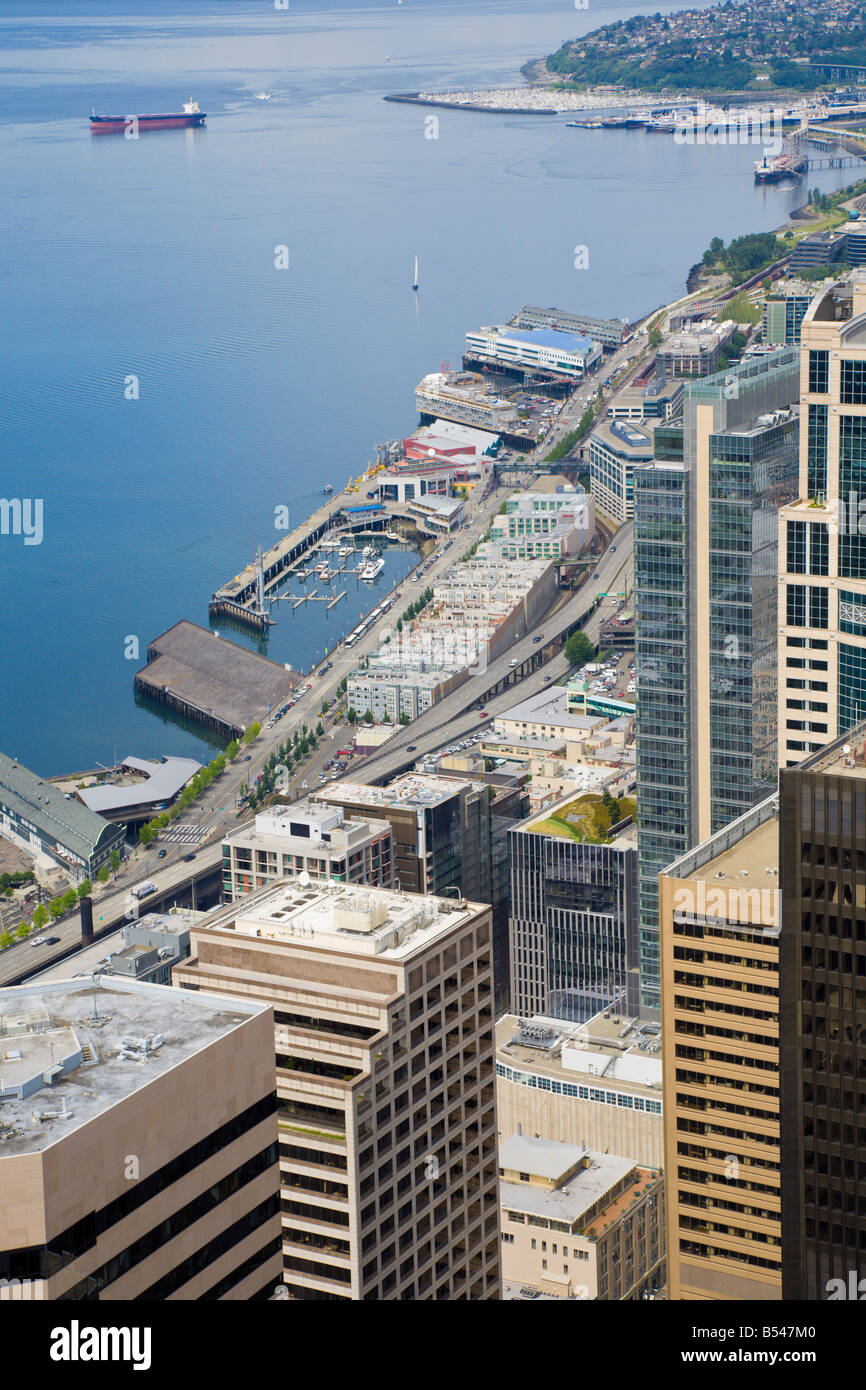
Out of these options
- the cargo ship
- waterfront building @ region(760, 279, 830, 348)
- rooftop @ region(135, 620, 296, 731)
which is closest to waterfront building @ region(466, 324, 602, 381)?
waterfront building @ region(760, 279, 830, 348)

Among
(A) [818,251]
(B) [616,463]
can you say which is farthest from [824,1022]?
(A) [818,251]

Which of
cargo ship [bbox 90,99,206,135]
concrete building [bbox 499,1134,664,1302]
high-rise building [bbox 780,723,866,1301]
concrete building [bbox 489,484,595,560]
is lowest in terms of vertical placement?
concrete building [bbox 499,1134,664,1302]

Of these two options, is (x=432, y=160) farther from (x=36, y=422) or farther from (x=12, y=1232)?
(x=12, y=1232)

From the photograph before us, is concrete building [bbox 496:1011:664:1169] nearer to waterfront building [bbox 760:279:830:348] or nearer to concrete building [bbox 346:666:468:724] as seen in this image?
concrete building [bbox 346:666:468:724]

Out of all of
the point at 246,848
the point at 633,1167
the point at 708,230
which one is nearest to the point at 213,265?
the point at 708,230

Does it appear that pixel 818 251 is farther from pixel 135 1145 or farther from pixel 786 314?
pixel 135 1145

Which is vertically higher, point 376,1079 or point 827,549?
point 827,549

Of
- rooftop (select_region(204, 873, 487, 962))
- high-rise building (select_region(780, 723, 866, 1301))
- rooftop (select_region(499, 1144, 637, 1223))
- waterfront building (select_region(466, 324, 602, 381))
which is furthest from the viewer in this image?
waterfront building (select_region(466, 324, 602, 381))

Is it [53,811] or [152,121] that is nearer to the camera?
[53,811]
